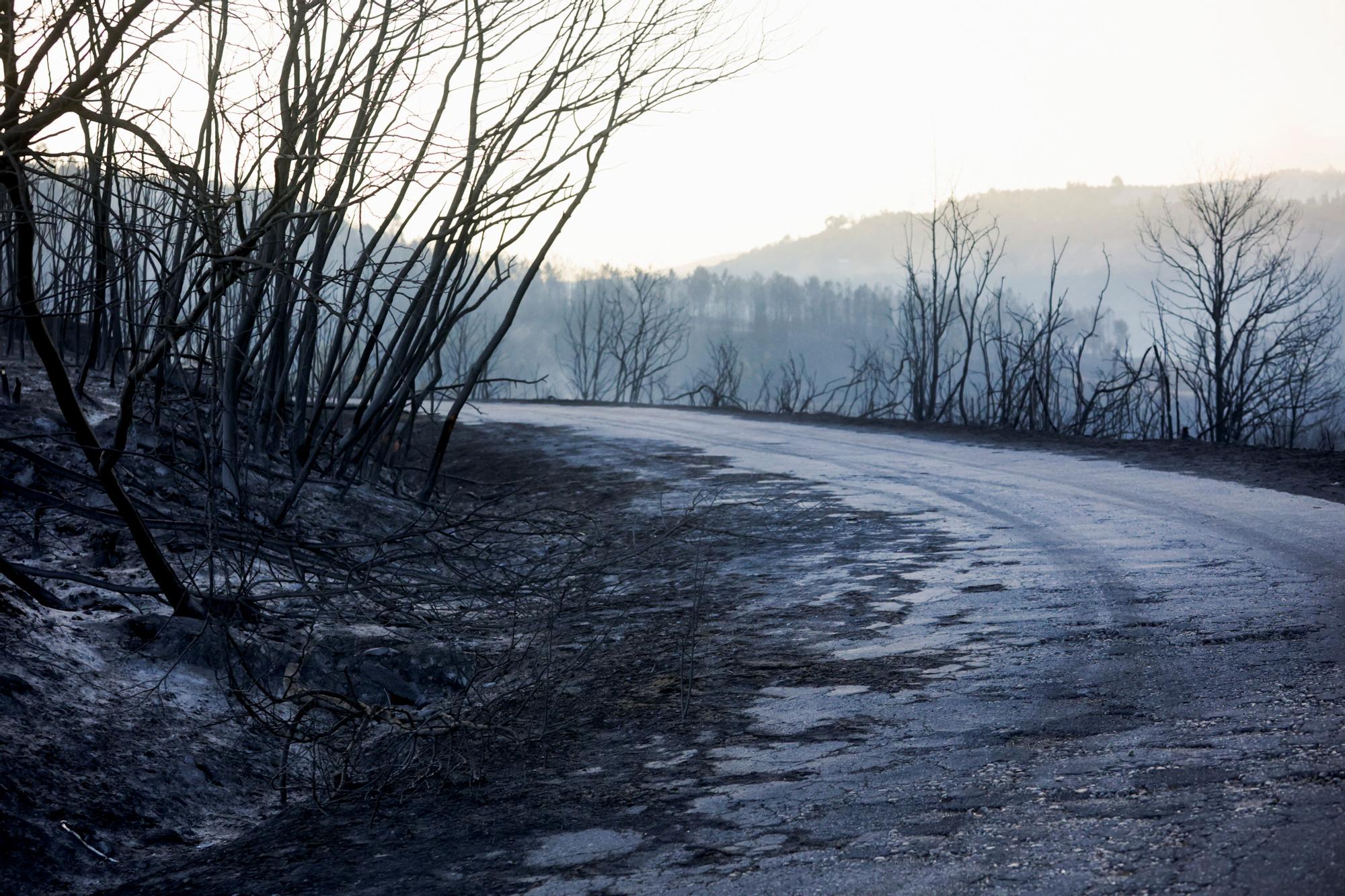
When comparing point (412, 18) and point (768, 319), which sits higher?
point (768, 319)

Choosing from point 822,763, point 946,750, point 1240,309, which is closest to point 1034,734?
point 946,750

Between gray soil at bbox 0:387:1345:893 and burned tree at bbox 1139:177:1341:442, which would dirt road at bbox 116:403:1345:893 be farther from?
burned tree at bbox 1139:177:1341:442

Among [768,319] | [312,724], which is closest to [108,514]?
[312,724]

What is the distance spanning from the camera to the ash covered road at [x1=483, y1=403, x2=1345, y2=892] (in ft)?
7.45

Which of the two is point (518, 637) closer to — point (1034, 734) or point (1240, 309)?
point (1034, 734)

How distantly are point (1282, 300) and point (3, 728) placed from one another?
22.6 meters

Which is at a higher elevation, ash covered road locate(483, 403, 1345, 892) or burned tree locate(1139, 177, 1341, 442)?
burned tree locate(1139, 177, 1341, 442)

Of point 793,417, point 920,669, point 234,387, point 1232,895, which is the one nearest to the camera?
point 1232,895

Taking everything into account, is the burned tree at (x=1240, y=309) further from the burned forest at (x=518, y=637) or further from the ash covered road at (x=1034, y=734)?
the ash covered road at (x=1034, y=734)

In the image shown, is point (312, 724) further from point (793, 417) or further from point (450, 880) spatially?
point (793, 417)

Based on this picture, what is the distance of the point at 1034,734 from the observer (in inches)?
119

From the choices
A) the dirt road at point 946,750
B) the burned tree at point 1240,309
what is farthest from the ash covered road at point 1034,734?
the burned tree at point 1240,309

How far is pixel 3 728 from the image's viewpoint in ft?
10.9

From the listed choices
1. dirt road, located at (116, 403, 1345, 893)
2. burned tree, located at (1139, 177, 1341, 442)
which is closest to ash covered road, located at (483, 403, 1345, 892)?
dirt road, located at (116, 403, 1345, 893)
